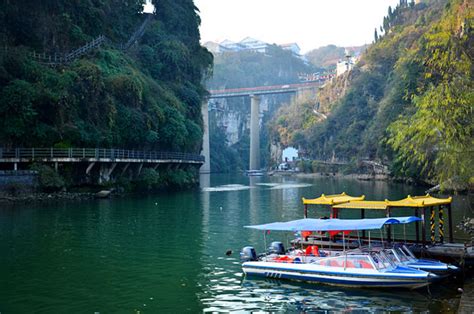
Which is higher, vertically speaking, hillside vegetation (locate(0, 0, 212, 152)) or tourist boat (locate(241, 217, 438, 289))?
hillside vegetation (locate(0, 0, 212, 152))

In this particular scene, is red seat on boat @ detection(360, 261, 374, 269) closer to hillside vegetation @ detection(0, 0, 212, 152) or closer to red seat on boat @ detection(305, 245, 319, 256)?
red seat on boat @ detection(305, 245, 319, 256)

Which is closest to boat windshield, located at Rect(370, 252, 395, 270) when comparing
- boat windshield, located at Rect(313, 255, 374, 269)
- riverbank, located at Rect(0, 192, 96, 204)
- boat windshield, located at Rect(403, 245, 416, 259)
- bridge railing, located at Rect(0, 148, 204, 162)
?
boat windshield, located at Rect(313, 255, 374, 269)

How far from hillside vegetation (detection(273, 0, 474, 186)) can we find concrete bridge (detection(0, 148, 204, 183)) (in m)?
31.9

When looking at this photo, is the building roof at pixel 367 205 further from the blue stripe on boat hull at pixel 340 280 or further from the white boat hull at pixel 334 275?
the blue stripe on boat hull at pixel 340 280

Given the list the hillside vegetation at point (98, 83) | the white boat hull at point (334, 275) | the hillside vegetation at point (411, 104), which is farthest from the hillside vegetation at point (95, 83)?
the white boat hull at point (334, 275)

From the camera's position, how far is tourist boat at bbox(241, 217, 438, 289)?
21.3 meters

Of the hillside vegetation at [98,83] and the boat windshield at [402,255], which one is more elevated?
the hillside vegetation at [98,83]

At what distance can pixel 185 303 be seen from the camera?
1984cm

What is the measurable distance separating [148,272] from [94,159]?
37.5 metres

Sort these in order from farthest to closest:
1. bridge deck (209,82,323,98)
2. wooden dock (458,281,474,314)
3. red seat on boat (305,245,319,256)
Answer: bridge deck (209,82,323,98)
red seat on boat (305,245,319,256)
wooden dock (458,281,474,314)

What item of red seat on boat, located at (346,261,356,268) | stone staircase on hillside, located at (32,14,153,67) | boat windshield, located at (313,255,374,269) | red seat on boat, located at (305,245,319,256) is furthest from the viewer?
stone staircase on hillside, located at (32,14,153,67)

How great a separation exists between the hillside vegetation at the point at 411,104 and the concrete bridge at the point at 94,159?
31.9 meters

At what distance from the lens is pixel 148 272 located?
24.5 meters

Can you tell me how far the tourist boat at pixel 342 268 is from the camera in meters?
A: 21.3
